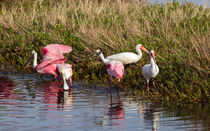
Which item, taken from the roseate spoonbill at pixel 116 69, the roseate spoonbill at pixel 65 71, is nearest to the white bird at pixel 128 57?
the roseate spoonbill at pixel 116 69

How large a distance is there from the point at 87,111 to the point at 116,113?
1.76ft

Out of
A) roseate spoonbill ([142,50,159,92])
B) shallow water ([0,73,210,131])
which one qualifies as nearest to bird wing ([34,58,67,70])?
shallow water ([0,73,210,131])

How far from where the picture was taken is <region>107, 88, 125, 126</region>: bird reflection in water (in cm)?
850

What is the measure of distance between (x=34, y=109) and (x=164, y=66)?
3735 millimetres

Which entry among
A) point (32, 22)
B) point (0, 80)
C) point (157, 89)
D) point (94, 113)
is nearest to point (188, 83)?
point (157, 89)

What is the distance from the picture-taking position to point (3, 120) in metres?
8.66

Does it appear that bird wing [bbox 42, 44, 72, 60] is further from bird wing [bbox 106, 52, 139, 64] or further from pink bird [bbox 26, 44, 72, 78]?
bird wing [bbox 106, 52, 139, 64]

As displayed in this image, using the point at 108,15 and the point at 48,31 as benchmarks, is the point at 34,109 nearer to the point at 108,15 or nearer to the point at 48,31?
the point at 48,31

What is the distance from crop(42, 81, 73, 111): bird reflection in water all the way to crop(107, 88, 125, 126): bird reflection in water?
791 millimetres

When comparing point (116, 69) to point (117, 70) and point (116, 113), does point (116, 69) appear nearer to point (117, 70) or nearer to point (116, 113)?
point (117, 70)

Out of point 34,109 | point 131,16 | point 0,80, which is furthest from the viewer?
point 131,16

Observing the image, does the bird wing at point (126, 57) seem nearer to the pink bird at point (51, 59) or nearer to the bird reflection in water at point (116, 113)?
the pink bird at point (51, 59)

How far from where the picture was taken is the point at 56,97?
11273 millimetres

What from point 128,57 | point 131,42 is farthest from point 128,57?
point 131,42
